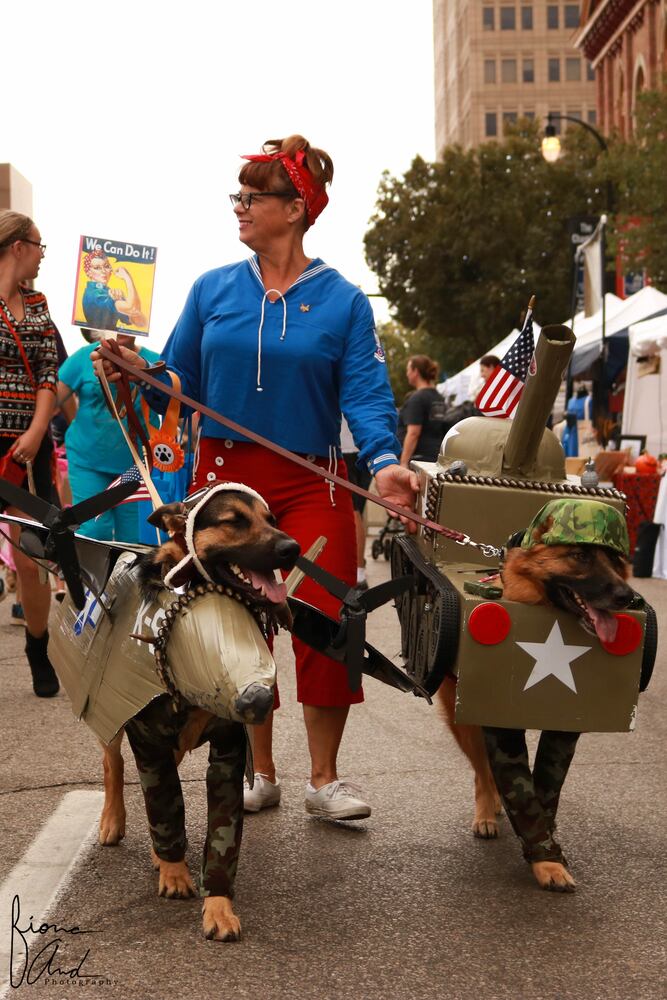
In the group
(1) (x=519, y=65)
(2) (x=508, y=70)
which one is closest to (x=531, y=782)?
(2) (x=508, y=70)

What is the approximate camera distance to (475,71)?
442ft

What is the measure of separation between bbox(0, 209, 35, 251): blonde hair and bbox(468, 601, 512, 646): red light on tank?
12.5 ft

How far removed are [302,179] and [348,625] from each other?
5.87 ft

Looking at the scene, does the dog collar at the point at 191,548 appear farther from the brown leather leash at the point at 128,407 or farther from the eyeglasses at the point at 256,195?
the eyeglasses at the point at 256,195

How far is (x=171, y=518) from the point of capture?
3.84 meters

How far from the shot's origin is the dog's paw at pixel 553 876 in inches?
169

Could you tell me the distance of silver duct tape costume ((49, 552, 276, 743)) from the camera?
351cm

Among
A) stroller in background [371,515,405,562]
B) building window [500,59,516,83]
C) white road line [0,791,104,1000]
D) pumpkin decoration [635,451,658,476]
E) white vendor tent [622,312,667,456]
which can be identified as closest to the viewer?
white road line [0,791,104,1000]

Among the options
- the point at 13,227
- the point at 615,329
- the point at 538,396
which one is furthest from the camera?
the point at 615,329

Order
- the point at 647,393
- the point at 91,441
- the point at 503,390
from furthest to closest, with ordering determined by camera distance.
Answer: the point at 647,393, the point at 91,441, the point at 503,390

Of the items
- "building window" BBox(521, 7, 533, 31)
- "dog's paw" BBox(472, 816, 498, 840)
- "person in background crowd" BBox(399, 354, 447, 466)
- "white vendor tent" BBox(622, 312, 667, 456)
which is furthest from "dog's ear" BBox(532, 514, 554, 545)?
"building window" BBox(521, 7, 533, 31)

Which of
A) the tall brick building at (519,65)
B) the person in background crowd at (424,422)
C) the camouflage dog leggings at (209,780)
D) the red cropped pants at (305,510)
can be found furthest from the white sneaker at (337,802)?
the tall brick building at (519,65)

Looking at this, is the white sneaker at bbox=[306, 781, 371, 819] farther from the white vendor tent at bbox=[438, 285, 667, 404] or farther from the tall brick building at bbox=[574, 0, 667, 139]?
the tall brick building at bbox=[574, 0, 667, 139]

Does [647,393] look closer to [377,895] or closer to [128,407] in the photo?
[128,407]
